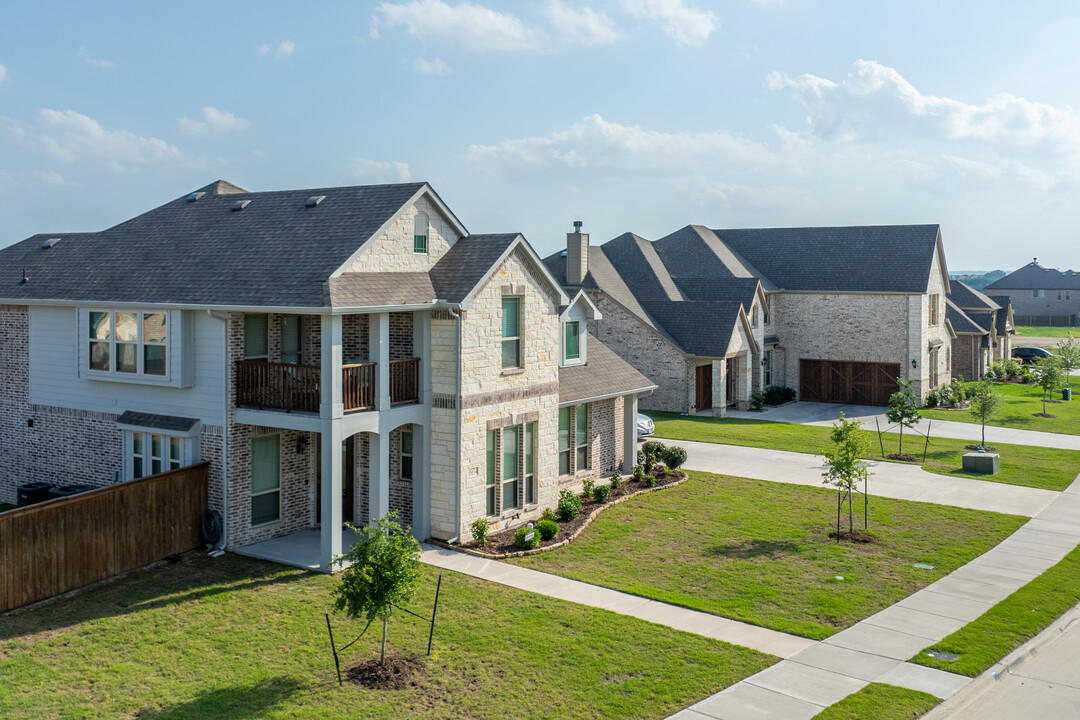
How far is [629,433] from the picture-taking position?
Result: 27641 mm

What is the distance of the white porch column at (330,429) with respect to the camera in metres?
17.3

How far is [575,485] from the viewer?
25.0 meters

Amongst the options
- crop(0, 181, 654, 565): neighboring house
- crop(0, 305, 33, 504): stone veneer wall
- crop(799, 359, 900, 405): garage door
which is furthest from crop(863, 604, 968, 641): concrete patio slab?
crop(799, 359, 900, 405): garage door

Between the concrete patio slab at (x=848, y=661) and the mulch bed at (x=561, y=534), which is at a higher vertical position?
the mulch bed at (x=561, y=534)

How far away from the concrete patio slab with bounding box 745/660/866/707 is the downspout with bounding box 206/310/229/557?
37.1 ft

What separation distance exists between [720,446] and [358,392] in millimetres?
18977

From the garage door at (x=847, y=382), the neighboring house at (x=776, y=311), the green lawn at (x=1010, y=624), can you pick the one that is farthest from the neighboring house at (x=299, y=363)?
the garage door at (x=847, y=382)

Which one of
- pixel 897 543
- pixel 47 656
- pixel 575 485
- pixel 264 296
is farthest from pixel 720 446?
pixel 47 656

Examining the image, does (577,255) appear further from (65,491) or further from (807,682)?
(807,682)

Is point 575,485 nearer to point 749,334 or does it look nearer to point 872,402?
point 749,334

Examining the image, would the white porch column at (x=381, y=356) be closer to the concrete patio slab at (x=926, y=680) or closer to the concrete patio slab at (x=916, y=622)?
the concrete patio slab at (x=916, y=622)

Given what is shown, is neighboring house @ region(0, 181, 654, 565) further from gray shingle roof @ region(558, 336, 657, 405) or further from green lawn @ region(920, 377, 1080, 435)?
green lawn @ region(920, 377, 1080, 435)

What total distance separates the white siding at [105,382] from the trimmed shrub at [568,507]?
8.43 meters

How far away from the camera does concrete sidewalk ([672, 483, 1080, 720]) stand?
12211 mm
